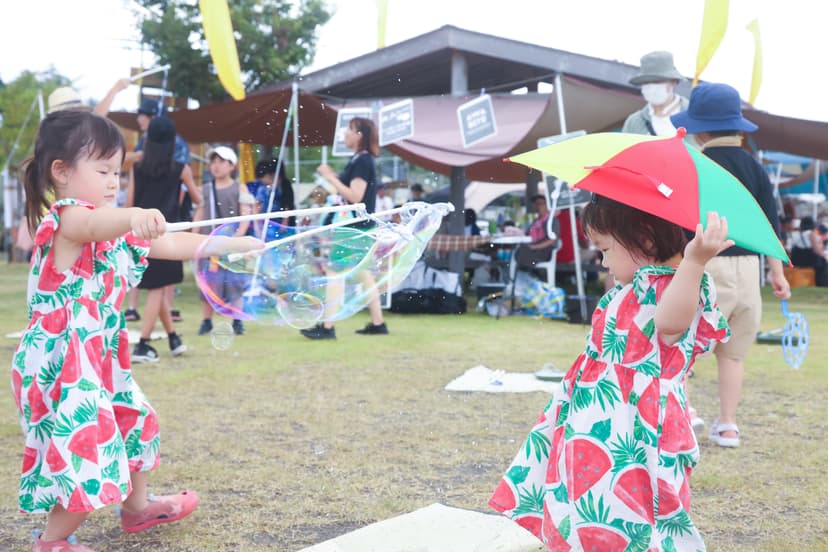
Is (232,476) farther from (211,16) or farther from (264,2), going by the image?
(264,2)

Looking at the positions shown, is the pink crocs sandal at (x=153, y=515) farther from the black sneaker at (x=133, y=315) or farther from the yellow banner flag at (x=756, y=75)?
the yellow banner flag at (x=756, y=75)

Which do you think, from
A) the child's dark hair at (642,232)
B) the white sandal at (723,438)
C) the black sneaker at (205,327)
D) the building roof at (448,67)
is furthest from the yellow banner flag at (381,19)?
the child's dark hair at (642,232)

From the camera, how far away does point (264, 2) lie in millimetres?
24688

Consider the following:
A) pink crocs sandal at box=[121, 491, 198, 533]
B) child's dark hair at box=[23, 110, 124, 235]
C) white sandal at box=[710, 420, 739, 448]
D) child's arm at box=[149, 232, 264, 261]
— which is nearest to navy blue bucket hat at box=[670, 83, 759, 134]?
white sandal at box=[710, 420, 739, 448]

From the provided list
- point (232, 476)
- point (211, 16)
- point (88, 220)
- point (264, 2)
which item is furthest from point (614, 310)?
point (264, 2)

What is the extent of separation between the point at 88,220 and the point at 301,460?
1665 millimetres

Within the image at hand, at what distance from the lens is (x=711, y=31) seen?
8.13 meters

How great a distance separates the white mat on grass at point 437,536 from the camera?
2.61m

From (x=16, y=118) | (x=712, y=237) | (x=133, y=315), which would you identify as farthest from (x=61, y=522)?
(x=16, y=118)

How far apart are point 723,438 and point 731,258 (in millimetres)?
823

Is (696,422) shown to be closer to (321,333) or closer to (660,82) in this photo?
(660,82)

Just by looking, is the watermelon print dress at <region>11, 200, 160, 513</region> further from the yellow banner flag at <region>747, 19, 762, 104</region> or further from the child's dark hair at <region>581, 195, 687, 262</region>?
the yellow banner flag at <region>747, 19, 762, 104</region>

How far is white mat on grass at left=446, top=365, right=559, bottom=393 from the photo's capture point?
5.26 m

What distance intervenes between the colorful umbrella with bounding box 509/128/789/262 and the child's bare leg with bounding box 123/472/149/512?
162 centimetres
